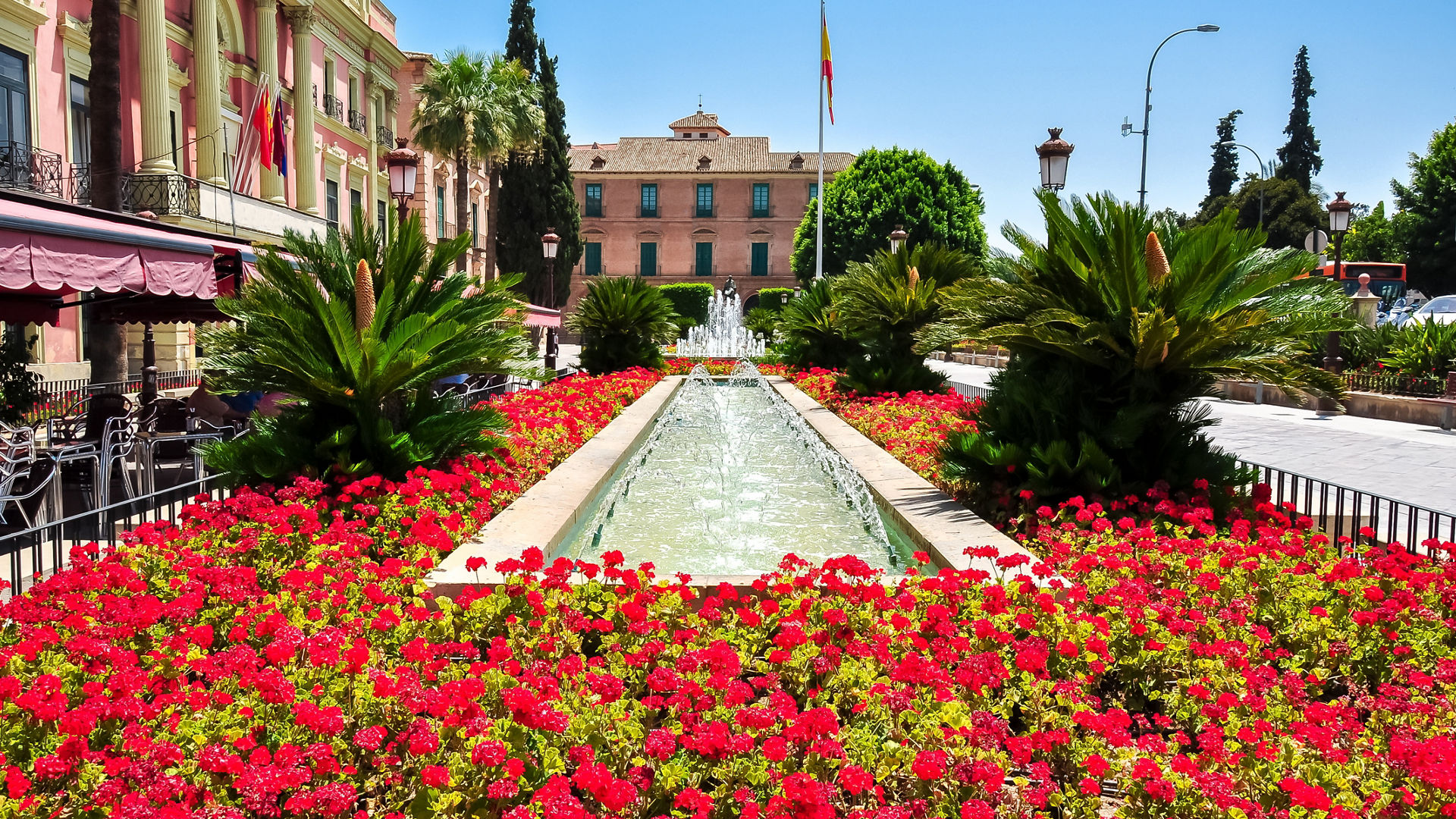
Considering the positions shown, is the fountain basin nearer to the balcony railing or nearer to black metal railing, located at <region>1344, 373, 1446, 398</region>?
black metal railing, located at <region>1344, 373, 1446, 398</region>

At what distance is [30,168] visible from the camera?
56.9 feet

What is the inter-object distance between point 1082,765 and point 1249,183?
6374cm

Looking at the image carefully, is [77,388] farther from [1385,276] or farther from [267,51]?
[1385,276]

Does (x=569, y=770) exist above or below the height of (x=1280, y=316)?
below

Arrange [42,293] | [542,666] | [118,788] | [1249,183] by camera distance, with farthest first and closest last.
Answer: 1. [1249,183]
2. [42,293]
3. [542,666]
4. [118,788]

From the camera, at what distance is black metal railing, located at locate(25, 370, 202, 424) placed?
11508 millimetres

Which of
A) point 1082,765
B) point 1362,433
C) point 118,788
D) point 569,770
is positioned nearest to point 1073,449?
point 1082,765

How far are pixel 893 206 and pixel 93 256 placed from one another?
4224cm

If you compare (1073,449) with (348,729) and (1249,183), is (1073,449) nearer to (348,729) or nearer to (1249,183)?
(348,729)

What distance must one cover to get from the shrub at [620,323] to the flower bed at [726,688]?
13.5 m

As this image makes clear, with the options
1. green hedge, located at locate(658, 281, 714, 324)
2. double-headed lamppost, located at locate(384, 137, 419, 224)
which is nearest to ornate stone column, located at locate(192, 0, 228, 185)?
double-headed lamppost, located at locate(384, 137, 419, 224)

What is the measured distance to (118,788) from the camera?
8.00ft

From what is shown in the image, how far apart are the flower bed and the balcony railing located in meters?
16.1

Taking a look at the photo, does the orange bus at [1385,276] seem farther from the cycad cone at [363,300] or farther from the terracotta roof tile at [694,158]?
the cycad cone at [363,300]
